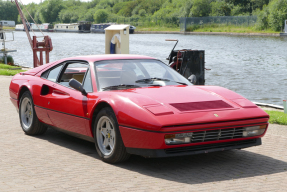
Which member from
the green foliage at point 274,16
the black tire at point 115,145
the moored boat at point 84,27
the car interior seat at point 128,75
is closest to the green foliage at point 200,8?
the moored boat at point 84,27

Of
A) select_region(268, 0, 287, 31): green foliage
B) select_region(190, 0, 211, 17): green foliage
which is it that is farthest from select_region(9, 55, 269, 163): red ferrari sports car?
select_region(190, 0, 211, 17): green foliage

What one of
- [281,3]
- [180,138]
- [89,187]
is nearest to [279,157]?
[180,138]

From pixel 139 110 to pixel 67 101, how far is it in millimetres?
1435

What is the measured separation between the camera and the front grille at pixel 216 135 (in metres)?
4.84

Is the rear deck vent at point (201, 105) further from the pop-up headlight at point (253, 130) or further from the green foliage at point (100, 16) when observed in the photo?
the green foliage at point (100, 16)

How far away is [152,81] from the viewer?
19.4 feet

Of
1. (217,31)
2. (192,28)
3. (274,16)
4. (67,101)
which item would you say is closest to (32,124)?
(67,101)

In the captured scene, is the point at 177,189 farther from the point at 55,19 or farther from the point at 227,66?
the point at 55,19

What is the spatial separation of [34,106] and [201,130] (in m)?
2.97

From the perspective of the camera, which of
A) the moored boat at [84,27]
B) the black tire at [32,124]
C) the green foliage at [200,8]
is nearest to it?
the black tire at [32,124]

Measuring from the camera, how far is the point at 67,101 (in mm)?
5938

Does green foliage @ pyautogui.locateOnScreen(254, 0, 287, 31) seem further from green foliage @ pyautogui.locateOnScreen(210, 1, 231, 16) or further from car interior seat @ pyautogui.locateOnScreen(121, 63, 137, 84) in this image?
car interior seat @ pyautogui.locateOnScreen(121, 63, 137, 84)

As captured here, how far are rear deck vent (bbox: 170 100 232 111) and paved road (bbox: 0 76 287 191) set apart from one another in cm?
69

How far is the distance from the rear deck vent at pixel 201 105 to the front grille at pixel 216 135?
0.29 meters
